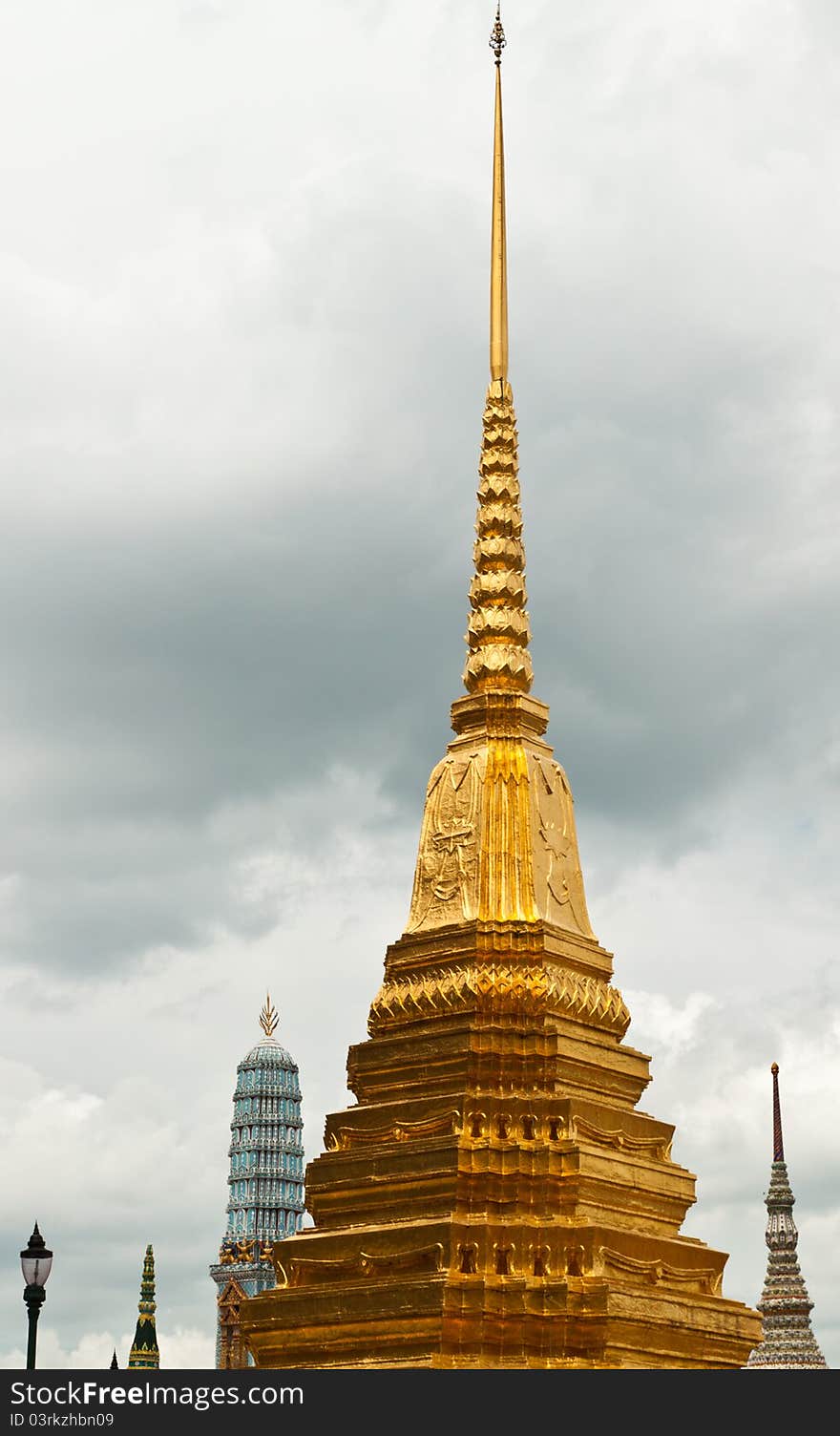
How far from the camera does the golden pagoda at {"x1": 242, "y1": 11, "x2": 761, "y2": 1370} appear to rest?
26.7m

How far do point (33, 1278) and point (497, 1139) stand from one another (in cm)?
1046

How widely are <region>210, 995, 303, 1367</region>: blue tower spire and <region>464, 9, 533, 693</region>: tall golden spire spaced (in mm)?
41702

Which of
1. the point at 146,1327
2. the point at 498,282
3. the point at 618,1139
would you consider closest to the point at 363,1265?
the point at 618,1139

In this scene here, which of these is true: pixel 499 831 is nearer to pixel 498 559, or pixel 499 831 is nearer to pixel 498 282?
pixel 498 559

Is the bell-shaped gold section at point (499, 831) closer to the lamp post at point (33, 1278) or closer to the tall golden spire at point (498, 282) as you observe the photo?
the tall golden spire at point (498, 282)

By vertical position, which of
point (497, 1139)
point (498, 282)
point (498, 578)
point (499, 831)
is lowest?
point (497, 1139)

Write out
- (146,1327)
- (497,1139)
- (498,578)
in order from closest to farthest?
(497,1139)
(498,578)
(146,1327)

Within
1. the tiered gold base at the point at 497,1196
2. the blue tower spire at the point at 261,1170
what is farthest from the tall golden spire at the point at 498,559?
the blue tower spire at the point at 261,1170

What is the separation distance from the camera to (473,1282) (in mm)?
26562

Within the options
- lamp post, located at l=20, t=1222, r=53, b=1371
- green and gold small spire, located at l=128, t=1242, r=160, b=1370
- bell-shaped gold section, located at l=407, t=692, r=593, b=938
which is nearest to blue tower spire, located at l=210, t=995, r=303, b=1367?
green and gold small spire, located at l=128, t=1242, r=160, b=1370

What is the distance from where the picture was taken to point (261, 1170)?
71750 mm

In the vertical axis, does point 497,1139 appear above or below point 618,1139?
below

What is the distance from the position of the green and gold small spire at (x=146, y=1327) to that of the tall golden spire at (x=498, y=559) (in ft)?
139
